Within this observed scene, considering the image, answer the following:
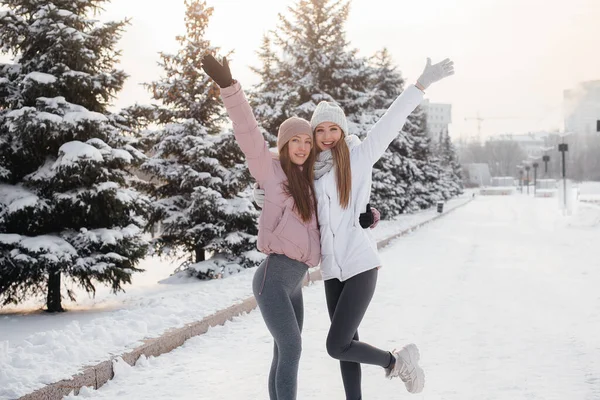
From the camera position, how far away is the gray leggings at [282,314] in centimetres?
335

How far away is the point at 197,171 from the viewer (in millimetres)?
15883

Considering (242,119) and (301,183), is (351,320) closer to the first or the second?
(301,183)

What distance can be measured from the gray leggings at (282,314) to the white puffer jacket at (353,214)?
0.27 meters

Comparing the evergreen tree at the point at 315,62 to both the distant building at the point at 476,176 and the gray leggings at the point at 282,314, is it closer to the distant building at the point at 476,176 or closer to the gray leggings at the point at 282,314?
the gray leggings at the point at 282,314

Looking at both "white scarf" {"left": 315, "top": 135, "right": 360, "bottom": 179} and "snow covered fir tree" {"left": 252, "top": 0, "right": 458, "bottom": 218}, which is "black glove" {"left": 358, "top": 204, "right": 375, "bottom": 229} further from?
"snow covered fir tree" {"left": 252, "top": 0, "right": 458, "bottom": 218}

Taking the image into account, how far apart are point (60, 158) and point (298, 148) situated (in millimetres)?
8082

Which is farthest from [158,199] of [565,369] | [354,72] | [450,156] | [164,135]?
[450,156]

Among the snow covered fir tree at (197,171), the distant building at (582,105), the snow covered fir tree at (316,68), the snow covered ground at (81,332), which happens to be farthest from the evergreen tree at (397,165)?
the distant building at (582,105)

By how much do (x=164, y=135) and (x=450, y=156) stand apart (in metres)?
60.6

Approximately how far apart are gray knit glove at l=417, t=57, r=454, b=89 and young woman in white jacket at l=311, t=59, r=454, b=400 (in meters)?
0.25

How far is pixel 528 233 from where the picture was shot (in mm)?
19984

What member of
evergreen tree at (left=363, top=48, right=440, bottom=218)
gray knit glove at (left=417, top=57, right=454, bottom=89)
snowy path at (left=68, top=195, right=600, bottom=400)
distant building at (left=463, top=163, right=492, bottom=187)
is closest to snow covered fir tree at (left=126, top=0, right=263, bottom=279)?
snowy path at (left=68, top=195, right=600, bottom=400)

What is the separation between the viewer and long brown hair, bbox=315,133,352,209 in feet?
11.5

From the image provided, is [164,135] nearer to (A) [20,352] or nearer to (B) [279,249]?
(A) [20,352]
